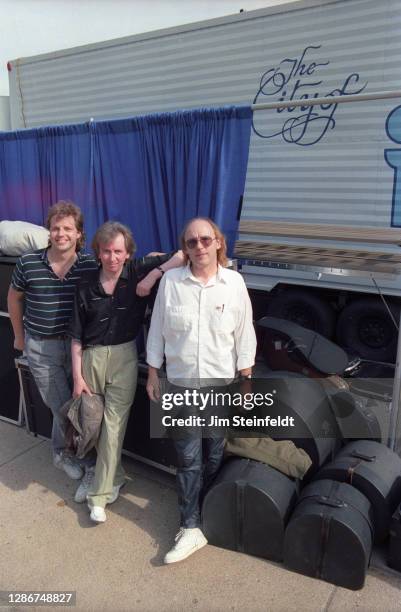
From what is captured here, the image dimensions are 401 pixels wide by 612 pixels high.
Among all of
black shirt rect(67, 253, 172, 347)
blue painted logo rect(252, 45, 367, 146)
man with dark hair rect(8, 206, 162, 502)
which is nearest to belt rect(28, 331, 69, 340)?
man with dark hair rect(8, 206, 162, 502)

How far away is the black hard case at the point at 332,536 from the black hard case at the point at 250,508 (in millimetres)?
77

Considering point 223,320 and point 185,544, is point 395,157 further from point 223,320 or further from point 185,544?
point 185,544

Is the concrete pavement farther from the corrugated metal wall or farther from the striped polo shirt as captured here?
the corrugated metal wall

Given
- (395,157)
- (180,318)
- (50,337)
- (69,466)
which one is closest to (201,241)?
(180,318)

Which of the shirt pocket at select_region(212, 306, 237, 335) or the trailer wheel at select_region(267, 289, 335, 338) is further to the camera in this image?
the trailer wheel at select_region(267, 289, 335, 338)

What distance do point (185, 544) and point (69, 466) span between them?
1.03 metres

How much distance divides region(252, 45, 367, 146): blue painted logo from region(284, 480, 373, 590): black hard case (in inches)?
124

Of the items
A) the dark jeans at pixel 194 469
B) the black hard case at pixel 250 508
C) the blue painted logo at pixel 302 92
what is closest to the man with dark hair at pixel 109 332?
the dark jeans at pixel 194 469

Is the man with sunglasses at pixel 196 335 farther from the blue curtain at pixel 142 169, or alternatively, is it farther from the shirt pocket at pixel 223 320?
the blue curtain at pixel 142 169

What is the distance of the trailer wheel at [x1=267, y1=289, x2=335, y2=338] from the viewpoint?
494 cm

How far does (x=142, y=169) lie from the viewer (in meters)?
3.42

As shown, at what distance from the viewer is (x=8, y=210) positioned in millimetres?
4605

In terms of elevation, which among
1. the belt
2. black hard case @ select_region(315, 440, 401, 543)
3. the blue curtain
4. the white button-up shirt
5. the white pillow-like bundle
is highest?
the blue curtain

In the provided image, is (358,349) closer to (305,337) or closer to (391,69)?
(305,337)
